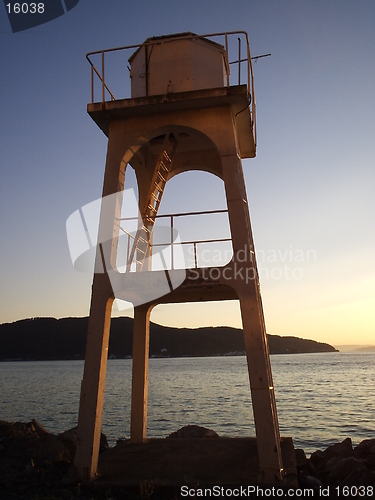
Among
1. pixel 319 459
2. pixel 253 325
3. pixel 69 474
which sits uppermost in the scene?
pixel 253 325

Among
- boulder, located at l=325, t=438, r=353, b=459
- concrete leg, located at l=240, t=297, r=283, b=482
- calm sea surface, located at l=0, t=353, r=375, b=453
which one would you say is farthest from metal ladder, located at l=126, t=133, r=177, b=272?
calm sea surface, located at l=0, t=353, r=375, b=453

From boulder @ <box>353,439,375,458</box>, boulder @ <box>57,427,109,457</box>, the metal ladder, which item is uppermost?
the metal ladder

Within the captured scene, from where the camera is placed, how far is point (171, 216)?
11.1 metres

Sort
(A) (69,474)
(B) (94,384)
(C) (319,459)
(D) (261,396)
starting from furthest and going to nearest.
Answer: (C) (319,459) → (B) (94,384) → (A) (69,474) → (D) (261,396)

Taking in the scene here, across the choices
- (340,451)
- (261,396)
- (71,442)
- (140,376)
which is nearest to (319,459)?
(340,451)

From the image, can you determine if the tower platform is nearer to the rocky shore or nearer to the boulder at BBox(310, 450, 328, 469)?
the rocky shore

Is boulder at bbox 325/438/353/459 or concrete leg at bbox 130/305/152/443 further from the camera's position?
boulder at bbox 325/438/353/459

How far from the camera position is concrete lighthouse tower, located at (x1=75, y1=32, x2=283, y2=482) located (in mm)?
9492

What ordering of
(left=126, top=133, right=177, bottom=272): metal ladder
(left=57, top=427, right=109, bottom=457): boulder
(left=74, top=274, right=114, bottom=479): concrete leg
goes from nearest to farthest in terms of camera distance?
(left=74, top=274, right=114, bottom=479): concrete leg
(left=126, top=133, right=177, bottom=272): metal ladder
(left=57, top=427, right=109, bottom=457): boulder

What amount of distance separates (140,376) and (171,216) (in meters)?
4.26

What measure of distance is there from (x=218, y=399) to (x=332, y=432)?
18.3 m

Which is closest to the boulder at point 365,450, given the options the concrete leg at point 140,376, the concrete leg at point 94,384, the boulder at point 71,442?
the concrete leg at point 140,376

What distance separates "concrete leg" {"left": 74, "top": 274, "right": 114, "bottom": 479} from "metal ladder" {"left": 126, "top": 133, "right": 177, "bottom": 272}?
6.54 feet

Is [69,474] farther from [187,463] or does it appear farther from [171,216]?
[171,216]
